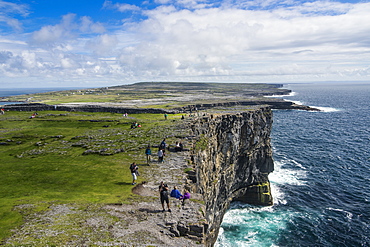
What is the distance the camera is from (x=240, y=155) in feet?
193

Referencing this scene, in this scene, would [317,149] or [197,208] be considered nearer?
[197,208]

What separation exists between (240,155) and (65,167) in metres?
42.5

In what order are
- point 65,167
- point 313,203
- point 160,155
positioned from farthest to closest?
1. point 313,203
2. point 160,155
3. point 65,167

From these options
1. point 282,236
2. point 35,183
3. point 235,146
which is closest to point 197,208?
point 35,183

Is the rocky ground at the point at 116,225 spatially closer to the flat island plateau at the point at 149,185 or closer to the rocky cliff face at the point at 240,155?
the flat island plateau at the point at 149,185

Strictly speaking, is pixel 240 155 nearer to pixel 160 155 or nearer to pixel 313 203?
pixel 313 203

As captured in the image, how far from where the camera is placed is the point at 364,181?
181ft

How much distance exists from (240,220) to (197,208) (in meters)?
33.4

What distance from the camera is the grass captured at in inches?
745

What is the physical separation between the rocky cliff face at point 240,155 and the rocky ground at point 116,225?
938 inches

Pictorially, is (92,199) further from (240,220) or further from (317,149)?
(317,149)

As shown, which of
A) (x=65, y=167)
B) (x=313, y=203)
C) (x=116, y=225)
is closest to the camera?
(x=116, y=225)

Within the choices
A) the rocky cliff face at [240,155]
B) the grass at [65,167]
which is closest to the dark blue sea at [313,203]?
the rocky cliff face at [240,155]

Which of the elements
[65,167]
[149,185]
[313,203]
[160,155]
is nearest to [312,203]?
[313,203]
